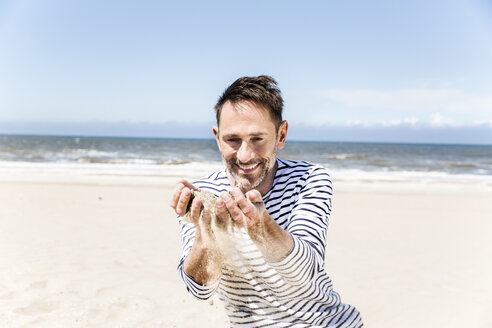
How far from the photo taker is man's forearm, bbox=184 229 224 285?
5.96 ft

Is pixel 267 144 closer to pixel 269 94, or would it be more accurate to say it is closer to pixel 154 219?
pixel 269 94

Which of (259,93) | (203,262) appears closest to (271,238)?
(203,262)

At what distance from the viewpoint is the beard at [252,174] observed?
2.03 metres

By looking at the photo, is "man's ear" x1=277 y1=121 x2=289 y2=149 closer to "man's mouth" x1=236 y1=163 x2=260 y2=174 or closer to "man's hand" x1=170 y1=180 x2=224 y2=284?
"man's mouth" x1=236 y1=163 x2=260 y2=174

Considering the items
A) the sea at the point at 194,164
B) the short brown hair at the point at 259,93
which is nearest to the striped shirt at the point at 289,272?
the short brown hair at the point at 259,93

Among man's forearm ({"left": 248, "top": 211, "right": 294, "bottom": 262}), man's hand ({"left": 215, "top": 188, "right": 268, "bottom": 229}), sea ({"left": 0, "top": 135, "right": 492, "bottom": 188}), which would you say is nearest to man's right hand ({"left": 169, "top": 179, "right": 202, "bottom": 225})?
man's hand ({"left": 215, "top": 188, "right": 268, "bottom": 229})

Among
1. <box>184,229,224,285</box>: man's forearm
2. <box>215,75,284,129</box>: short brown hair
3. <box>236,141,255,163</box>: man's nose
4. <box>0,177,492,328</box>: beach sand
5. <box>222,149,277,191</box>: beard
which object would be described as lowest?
<box>0,177,492,328</box>: beach sand

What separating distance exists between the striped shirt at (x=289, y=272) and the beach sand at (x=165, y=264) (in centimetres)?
228

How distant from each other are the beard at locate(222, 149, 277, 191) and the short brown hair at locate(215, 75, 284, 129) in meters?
0.20

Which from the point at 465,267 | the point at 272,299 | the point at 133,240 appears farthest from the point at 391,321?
the point at 133,240

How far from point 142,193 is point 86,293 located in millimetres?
7539

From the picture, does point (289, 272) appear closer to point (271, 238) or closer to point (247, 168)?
point (271, 238)

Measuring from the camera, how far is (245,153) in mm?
1974

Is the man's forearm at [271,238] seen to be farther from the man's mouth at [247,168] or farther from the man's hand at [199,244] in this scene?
the man's mouth at [247,168]
